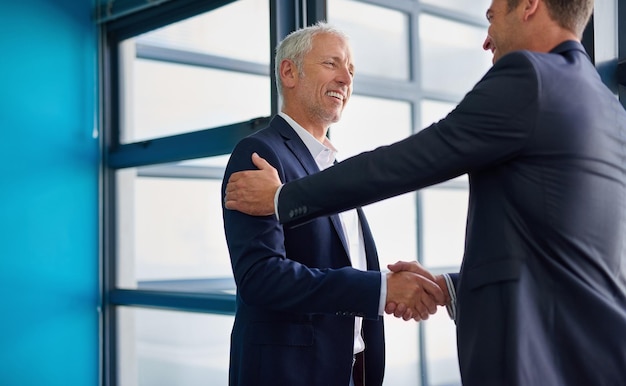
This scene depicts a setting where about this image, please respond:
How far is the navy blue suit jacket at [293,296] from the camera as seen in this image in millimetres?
1547

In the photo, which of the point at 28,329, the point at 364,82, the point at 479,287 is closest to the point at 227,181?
the point at 479,287

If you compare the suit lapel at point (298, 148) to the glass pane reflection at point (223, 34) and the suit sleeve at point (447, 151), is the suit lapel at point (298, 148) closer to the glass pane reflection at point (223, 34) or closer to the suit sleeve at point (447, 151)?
the suit sleeve at point (447, 151)

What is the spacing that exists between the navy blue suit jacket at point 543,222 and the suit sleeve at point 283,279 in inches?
14.4

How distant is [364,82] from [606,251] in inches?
81.4

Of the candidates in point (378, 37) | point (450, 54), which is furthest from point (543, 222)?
point (450, 54)

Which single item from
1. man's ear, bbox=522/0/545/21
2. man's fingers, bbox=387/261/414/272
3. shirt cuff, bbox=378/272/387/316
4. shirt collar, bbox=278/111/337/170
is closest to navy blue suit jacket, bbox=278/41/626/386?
man's ear, bbox=522/0/545/21

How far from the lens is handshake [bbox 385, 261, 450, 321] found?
159cm

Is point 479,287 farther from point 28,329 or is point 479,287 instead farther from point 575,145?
point 28,329

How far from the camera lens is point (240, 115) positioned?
344 cm

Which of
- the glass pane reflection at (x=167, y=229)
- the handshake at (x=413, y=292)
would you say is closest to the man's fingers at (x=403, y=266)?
the handshake at (x=413, y=292)

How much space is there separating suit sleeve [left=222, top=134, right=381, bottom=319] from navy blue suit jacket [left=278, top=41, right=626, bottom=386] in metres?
0.36

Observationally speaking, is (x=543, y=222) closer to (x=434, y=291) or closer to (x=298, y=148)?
(x=434, y=291)

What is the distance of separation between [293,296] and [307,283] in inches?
1.6

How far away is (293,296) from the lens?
1553 millimetres
